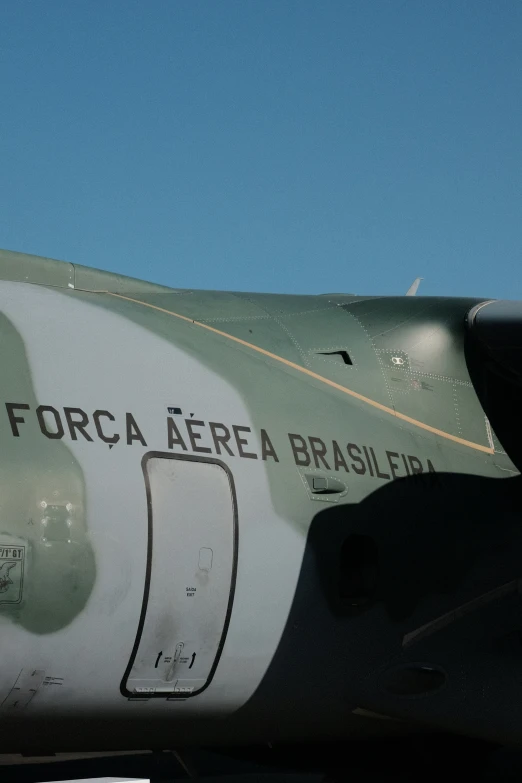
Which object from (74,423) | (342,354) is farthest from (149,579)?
(342,354)

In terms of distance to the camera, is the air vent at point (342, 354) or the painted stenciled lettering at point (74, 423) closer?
the painted stenciled lettering at point (74, 423)

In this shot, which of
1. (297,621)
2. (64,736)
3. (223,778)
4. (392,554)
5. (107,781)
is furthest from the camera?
(223,778)

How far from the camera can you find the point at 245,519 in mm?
5766

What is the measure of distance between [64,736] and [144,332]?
7.60ft

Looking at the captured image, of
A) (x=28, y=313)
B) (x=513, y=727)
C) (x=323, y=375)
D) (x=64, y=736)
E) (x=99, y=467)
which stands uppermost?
(x=28, y=313)

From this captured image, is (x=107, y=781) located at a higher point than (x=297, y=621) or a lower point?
lower

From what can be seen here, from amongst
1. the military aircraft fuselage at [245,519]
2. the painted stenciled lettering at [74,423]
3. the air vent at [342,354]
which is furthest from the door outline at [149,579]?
the air vent at [342,354]

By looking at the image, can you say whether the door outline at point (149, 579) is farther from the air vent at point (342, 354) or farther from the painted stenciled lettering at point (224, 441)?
the air vent at point (342, 354)

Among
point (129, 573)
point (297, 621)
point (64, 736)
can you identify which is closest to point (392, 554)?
point (297, 621)

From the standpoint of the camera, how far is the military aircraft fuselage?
17.3ft

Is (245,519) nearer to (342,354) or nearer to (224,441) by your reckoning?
(224,441)

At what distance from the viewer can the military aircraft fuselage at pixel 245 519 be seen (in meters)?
5.26

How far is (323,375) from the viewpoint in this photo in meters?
6.69

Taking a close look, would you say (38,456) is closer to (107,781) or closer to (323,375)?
(107,781)
